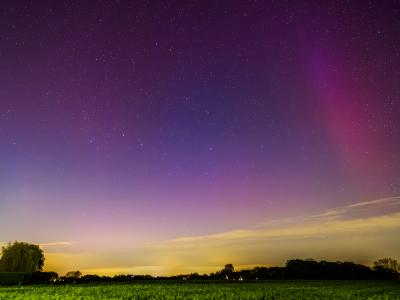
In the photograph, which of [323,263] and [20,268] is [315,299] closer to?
[20,268]

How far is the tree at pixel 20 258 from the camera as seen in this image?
121312 millimetres

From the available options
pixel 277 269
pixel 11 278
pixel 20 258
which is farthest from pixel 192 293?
pixel 277 269

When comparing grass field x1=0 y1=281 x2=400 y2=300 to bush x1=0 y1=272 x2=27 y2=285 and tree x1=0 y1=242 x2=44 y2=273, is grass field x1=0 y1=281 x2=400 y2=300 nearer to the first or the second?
bush x1=0 y1=272 x2=27 y2=285

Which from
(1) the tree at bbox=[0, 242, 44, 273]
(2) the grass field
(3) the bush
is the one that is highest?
(1) the tree at bbox=[0, 242, 44, 273]

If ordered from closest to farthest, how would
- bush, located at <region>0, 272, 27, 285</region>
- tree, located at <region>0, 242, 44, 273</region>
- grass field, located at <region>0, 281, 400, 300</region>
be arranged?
grass field, located at <region>0, 281, 400, 300</region> → bush, located at <region>0, 272, 27, 285</region> → tree, located at <region>0, 242, 44, 273</region>

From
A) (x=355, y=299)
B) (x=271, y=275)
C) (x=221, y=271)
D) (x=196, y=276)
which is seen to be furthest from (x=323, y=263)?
(x=355, y=299)

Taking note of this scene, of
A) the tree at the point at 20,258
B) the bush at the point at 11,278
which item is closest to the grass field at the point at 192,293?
the bush at the point at 11,278

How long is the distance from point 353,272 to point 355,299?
128081mm

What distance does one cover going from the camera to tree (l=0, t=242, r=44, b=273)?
121 meters

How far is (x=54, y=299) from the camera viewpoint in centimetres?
4050

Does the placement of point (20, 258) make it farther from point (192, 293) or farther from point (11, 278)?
point (192, 293)

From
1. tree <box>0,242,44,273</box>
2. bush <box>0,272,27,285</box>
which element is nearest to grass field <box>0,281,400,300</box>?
bush <box>0,272,27,285</box>

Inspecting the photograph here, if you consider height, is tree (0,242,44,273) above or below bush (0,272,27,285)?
above

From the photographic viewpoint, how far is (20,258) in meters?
123
